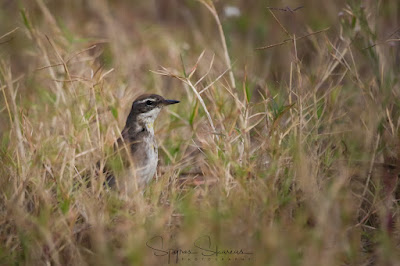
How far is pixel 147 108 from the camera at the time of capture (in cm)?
559

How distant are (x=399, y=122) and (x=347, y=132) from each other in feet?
1.38

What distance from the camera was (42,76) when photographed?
6.62m

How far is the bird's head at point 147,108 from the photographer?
556 centimetres

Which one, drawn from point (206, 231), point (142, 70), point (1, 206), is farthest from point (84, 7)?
point (206, 231)

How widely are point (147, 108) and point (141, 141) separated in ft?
1.31
